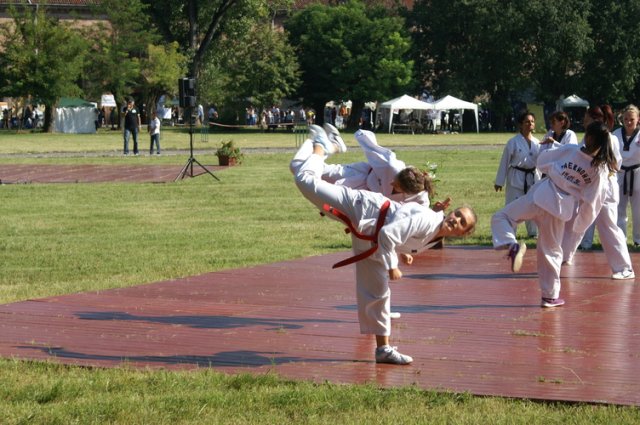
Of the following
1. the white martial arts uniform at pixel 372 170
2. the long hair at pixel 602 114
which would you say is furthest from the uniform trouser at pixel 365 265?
the long hair at pixel 602 114

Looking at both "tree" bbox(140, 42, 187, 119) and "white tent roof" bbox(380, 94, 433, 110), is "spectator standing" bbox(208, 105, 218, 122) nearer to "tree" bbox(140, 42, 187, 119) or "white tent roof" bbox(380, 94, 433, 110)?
"tree" bbox(140, 42, 187, 119)

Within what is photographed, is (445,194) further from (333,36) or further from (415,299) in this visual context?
(333,36)

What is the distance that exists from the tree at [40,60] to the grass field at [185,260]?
Result: 3008 cm

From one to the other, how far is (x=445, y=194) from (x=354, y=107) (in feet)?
175

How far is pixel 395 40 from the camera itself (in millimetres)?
73438

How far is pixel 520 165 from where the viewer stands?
1482 centimetres

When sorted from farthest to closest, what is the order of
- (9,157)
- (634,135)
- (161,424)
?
1. (9,157)
2. (634,135)
3. (161,424)

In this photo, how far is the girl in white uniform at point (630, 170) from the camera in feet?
46.0

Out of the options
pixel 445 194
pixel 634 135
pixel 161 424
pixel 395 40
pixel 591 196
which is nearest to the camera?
pixel 161 424

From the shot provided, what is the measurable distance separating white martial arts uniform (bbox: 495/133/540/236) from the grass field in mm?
1089

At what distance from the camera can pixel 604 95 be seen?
250 feet

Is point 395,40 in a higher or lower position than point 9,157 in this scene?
higher

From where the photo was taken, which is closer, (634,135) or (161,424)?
(161,424)

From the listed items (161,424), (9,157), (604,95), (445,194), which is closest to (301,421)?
(161,424)
